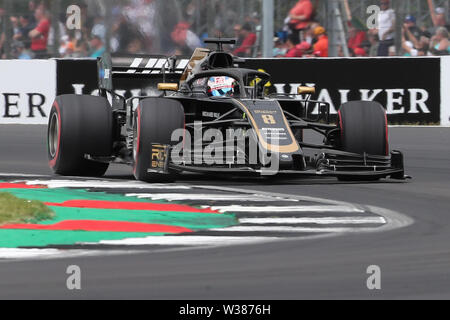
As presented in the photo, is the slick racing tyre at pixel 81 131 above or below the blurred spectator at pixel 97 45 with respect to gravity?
below

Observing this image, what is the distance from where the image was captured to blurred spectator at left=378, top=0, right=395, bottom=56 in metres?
17.9

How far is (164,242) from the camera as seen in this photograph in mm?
7203

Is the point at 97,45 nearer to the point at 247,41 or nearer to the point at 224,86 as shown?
the point at 247,41

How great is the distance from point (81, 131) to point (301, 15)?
7740mm

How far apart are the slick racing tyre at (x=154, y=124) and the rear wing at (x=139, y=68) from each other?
6.67ft

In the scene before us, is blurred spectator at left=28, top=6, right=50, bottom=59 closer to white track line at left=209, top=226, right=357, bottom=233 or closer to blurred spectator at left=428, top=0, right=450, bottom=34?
blurred spectator at left=428, top=0, right=450, bottom=34

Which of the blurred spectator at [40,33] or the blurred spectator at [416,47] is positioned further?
the blurred spectator at [40,33]

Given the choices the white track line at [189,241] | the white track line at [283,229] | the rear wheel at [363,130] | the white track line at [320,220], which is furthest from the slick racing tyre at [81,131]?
the white track line at [189,241]

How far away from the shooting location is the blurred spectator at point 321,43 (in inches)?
733

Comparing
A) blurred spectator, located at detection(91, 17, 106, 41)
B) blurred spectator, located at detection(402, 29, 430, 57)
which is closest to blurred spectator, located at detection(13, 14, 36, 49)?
blurred spectator, located at detection(91, 17, 106, 41)

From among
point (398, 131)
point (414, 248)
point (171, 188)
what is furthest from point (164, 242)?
point (398, 131)

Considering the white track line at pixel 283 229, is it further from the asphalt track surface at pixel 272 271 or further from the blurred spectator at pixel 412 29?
the blurred spectator at pixel 412 29

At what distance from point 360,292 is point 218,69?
6.30 metres

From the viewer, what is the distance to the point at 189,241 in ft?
23.8
